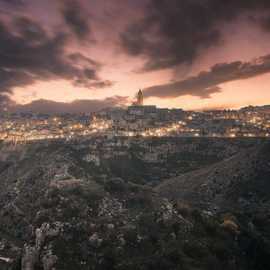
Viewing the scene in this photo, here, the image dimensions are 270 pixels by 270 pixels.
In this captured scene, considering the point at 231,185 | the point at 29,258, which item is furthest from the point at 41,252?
the point at 231,185

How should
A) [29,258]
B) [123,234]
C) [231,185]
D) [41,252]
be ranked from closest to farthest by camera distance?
[29,258]
[41,252]
[123,234]
[231,185]

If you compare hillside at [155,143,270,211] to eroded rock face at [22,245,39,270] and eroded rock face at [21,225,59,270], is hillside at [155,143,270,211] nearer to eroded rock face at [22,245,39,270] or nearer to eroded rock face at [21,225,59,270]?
eroded rock face at [21,225,59,270]

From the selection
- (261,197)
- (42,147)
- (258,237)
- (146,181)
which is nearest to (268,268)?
(258,237)

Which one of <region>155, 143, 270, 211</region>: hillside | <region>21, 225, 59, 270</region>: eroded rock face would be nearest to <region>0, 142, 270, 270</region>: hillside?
<region>21, 225, 59, 270</region>: eroded rock face

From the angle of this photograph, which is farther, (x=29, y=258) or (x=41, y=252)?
(x=41, y=252)

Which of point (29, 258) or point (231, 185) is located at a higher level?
point (231, 185)

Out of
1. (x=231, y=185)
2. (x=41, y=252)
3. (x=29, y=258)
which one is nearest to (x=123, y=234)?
(x=41, y=252)

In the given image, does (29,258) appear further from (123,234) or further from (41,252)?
(123,234)

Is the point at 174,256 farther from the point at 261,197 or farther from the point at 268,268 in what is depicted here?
the point at 261,197

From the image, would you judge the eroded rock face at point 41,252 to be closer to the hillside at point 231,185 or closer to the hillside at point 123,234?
the hillside at point 123,234

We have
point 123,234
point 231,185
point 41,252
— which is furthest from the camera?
point 231,185

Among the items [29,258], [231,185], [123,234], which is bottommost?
[29,258]

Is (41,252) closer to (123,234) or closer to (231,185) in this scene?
(123,234)

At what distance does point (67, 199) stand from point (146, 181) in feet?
210
